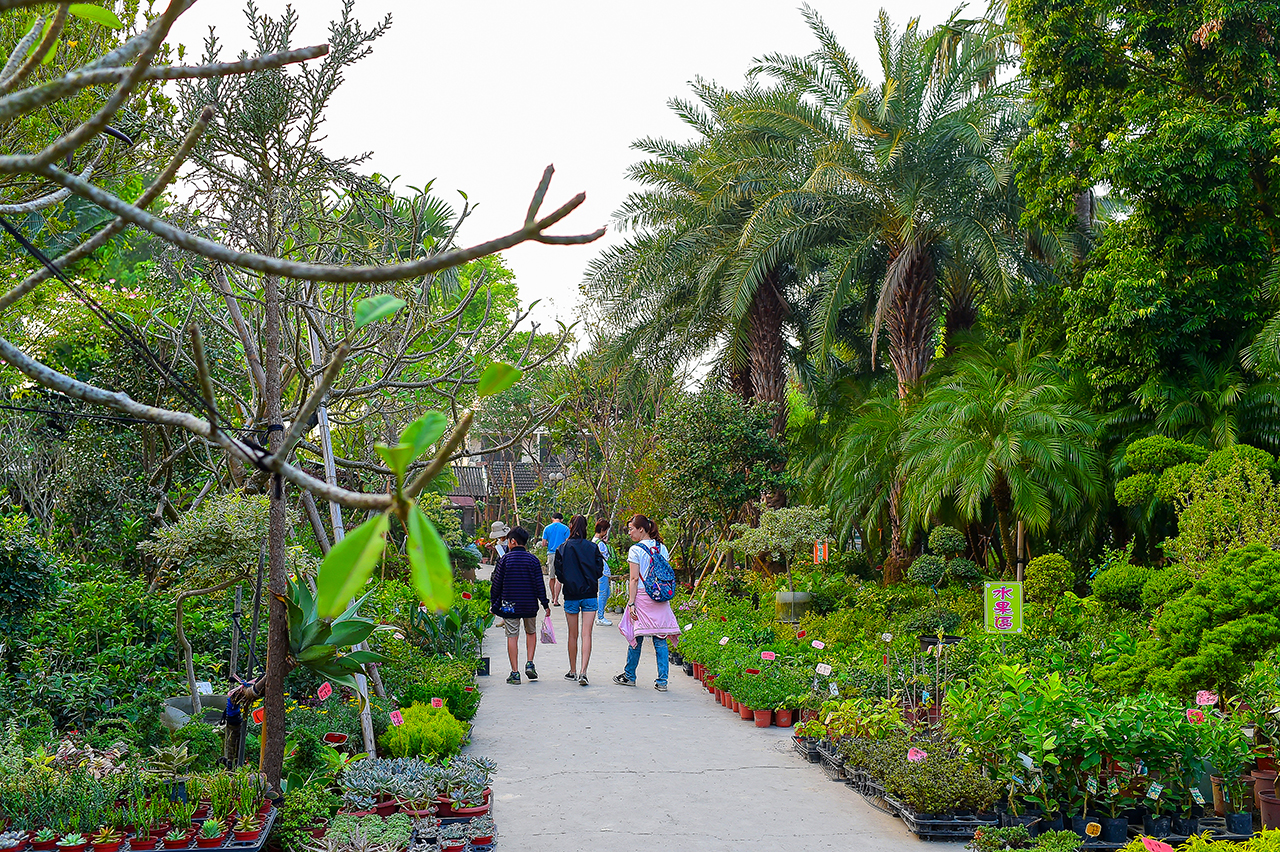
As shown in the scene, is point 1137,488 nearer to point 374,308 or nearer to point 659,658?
point 659,658

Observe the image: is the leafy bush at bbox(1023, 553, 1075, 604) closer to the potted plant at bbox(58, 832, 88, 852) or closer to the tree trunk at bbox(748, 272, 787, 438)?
the tree trunk at bbox(748, 272, 787, 438)

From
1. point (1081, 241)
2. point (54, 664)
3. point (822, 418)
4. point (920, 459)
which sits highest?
point (1081, 241)

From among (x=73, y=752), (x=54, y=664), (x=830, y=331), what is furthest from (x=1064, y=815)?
(x=830, y=331)

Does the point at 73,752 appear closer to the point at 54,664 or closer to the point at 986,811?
the point at 54,664

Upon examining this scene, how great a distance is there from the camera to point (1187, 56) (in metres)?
12.0

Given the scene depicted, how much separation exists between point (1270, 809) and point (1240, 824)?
0.17 metres

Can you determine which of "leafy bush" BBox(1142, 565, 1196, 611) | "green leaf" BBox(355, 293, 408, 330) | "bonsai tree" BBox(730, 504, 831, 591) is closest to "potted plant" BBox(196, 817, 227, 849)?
"green leaf" BBox(355, 293, 408, 330)

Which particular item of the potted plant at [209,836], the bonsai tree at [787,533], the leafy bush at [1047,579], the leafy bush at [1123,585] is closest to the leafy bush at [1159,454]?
the leafy bush at [1047,579]

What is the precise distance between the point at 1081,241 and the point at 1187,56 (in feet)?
9.58

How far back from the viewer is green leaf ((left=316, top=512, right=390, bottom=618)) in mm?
Result: 883

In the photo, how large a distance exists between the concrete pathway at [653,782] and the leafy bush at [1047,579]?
381 cm

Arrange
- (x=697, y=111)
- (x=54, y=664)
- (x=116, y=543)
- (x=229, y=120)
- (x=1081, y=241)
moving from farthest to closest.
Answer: (x=697, y=111) → (x=1081, y=241) → (x=116, y=543) → (x=54, y=664) → (x=229, y=120)

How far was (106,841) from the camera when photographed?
13.1ft

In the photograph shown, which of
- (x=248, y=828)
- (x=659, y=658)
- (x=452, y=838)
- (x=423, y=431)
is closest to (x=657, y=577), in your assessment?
(x=659, y=658)
